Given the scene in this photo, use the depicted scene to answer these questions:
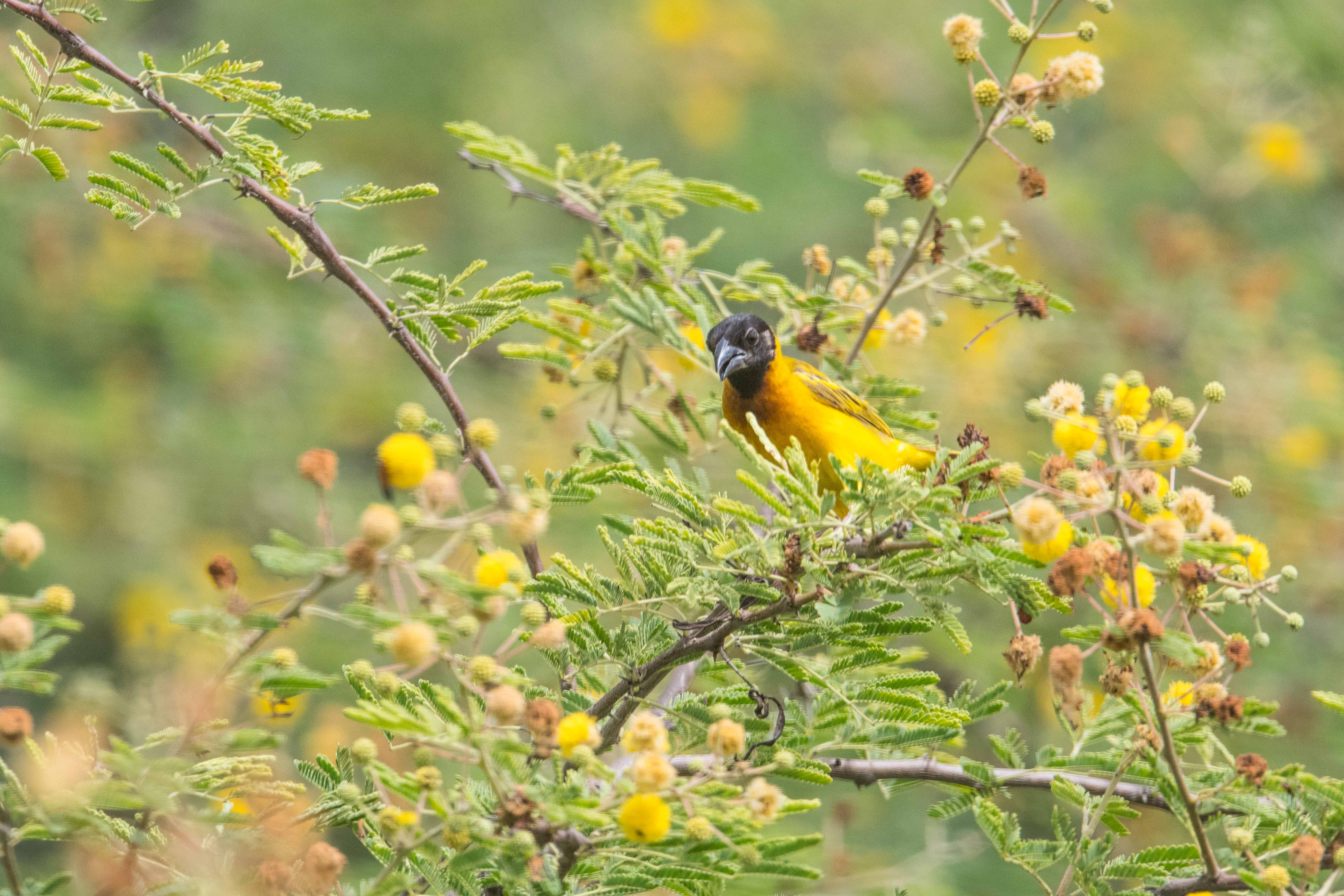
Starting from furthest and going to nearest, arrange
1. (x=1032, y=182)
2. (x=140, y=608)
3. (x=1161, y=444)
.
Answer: (x=140, y=608) → (x=1032, y=182) → (x=1161, y=444)

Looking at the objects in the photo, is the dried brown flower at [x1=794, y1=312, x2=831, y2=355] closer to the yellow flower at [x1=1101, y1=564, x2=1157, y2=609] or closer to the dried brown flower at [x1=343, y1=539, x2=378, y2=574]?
the yellow flower at [x1=1101, y1=564, x2=1157, y2=609]

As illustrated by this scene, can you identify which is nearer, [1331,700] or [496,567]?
[496,567]

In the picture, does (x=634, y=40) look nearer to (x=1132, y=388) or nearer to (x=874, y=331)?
(x=874, y=331)

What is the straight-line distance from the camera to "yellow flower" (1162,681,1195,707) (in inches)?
88.0

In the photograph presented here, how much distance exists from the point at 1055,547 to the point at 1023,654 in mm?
300

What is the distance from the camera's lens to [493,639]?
593 centimetres

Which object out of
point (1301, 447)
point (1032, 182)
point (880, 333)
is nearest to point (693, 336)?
point (880, 333)

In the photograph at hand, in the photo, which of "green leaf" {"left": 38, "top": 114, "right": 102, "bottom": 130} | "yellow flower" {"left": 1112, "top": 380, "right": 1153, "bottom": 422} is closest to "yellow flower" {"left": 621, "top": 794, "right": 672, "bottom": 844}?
"yellow flower" {"left": 1112, "top": 380, "right": 1153, "bottom": 422}

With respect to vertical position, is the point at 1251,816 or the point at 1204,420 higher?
the point at 1204,420

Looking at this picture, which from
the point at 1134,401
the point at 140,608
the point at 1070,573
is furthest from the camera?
the point at 140,608

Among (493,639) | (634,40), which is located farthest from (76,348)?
(634,40)

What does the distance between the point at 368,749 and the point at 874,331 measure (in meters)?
2.30

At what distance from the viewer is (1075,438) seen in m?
2.27

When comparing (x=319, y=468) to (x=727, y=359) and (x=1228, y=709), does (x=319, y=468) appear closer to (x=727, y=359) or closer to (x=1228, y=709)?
(x=1228, y=709)
